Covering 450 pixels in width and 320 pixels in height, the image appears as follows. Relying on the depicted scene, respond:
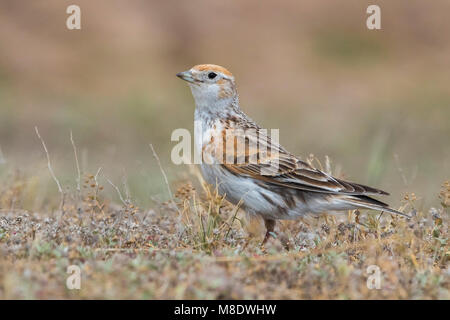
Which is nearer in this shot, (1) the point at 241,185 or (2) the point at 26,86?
(1) the point at 241,185

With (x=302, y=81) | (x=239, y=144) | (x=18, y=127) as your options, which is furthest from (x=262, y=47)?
(x=239, y=144)

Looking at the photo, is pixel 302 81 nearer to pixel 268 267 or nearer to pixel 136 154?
pixel 136 154

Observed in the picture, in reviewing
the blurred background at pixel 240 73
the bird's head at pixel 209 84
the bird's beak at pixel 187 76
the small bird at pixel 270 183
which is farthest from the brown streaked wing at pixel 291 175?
the blurred background at pixel 240 73

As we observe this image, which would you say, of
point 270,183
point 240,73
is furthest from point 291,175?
point 240,73

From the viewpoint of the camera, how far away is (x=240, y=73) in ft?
61.6

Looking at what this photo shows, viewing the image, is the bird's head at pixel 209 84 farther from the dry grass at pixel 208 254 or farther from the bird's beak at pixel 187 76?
the dry grass at pixel 208 254

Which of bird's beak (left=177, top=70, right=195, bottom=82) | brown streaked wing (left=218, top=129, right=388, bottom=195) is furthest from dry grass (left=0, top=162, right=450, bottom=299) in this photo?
bird's beak (left=177, top=70, right=195, bottom=82)

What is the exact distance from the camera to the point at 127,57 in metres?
17.9

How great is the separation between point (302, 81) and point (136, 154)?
680 centimetres

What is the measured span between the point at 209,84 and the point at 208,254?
2.12 metres

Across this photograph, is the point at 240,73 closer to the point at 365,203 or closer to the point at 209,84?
the point at 209,84

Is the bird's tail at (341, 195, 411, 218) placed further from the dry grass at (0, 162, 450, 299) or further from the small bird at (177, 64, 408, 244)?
the dry grass at (0, 162, 450, 299)

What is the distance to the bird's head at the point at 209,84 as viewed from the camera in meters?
7.15

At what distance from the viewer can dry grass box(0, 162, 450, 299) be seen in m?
4.62
